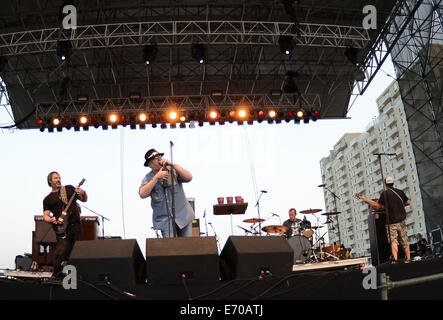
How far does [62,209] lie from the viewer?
6.13 metres

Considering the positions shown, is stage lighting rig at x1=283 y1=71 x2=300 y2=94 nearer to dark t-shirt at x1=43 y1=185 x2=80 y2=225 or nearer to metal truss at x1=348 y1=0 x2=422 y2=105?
metal truss at x1=348 y1=0 x2=422 y2=105

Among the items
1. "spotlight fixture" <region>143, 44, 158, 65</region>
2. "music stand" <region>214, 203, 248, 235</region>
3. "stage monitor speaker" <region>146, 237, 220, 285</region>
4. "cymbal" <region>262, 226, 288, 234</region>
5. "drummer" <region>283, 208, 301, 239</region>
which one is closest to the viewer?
"stage monitor speaker" <region>146, 237, 220, 285</region>

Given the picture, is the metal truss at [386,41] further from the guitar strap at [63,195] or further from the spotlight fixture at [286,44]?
the guitar strap at [63,195]

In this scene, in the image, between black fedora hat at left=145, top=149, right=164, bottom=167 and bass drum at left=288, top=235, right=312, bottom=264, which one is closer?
black fedora hat at left=145, top=149, right=164, bottom=167

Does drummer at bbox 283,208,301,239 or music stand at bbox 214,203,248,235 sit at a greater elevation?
music stand at bbox 214,203,248,235

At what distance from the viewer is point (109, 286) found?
11.5ft

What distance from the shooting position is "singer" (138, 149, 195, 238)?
459 centimetres

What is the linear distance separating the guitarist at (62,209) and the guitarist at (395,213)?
495 cm

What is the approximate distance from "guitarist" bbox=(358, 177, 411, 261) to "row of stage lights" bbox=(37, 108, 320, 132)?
253 inches

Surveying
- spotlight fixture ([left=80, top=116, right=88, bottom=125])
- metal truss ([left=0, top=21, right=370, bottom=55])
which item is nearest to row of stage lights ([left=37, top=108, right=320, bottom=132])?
spotlight fixture ([left=80, top=116, right=88, bottom=125])

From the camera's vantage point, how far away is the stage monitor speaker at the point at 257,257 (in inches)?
150

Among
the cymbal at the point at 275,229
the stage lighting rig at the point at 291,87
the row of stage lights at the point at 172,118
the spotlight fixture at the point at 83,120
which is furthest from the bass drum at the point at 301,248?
the spotlight fixture at the point at 83,120
